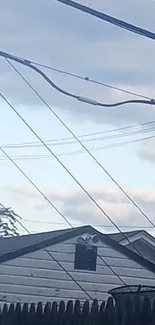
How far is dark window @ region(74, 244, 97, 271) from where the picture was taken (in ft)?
66.9

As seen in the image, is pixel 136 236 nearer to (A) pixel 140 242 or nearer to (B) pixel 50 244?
(A) pixel 140 242

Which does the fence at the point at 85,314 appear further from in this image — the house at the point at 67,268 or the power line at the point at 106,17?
the house at the point at 67,268

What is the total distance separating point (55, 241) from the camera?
2017 centimetres

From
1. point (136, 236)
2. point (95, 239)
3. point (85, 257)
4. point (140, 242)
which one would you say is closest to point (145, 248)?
point (140, 242)

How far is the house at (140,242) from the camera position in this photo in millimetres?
22484

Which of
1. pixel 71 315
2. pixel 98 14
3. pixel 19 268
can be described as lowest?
pixel 71 315

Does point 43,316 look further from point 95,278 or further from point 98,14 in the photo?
point 95,278

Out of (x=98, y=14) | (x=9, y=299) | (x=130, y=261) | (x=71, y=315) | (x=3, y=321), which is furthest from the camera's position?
(x=130, y=261)

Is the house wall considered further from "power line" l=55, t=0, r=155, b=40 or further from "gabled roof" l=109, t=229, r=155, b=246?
"power line" l=55, t=0, r=155, b=40

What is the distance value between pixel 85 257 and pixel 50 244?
1.03m

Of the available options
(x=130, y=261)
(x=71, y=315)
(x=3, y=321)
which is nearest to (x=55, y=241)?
(x=130, y=261)

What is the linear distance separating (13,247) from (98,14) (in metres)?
14.4

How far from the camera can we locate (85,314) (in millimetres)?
8281

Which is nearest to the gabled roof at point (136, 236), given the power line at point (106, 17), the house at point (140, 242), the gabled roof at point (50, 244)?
the house at point (140, 242)
